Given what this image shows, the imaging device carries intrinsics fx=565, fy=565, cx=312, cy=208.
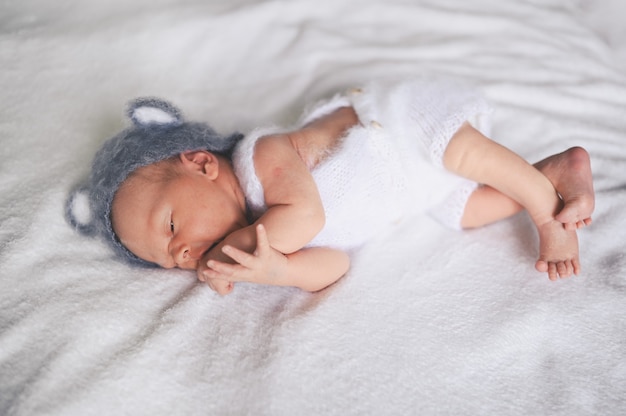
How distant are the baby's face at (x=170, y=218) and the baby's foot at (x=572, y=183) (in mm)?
693

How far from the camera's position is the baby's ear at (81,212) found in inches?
45.1

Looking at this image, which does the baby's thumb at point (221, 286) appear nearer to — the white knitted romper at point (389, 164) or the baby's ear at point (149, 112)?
the white knitted romper at point (389, 164)

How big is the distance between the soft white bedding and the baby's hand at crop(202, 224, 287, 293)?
0.31ft

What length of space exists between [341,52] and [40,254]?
3.12ft

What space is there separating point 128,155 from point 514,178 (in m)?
0.80

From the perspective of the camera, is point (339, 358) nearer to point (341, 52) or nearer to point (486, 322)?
point (486, 322)

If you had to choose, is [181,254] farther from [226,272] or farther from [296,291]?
[296,291]

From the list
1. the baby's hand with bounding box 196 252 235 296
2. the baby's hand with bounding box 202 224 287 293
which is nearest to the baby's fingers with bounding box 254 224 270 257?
the baby's hand with bounding box 202 224 287 293

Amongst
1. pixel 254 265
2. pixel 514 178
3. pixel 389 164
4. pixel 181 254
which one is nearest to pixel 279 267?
pixel 254 265

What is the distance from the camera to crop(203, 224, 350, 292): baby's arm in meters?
0.99

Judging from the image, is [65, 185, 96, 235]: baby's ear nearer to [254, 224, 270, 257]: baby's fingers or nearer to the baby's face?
the baby's face

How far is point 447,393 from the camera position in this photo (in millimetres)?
967

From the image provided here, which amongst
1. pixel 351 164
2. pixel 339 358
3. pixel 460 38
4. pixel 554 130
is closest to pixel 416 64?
pixel 460 38

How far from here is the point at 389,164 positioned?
1231mm
